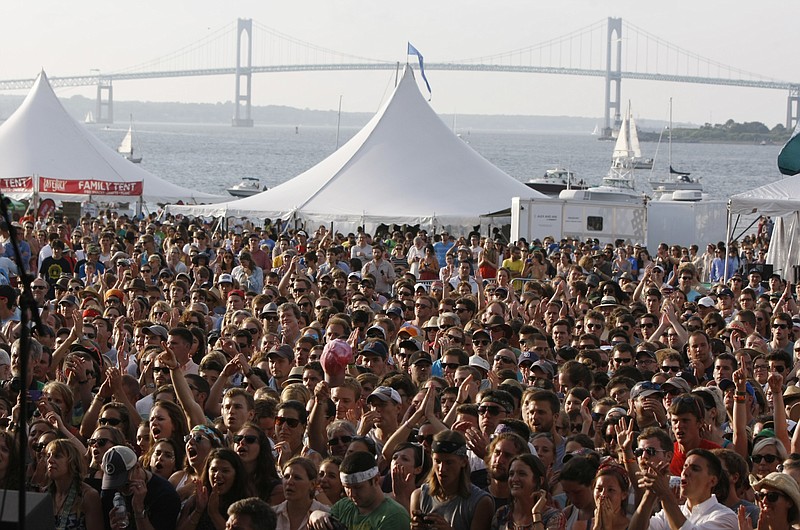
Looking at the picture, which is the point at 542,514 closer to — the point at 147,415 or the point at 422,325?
the point at 147,415

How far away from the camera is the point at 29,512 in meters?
3.39

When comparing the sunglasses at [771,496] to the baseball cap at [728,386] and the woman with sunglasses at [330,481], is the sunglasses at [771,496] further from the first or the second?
the baseball cap at [728,386]

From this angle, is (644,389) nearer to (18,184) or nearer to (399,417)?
(399,417)

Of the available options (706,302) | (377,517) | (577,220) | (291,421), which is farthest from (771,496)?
(577,220)

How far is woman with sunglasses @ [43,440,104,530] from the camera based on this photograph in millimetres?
5395

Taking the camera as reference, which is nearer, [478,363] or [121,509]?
[121,509]

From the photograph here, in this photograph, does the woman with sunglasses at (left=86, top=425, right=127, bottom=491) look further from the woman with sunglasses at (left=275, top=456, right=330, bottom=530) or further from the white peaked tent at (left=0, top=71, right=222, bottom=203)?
the white peaked tent at (left=0, top=71, right=222, bottom=203)

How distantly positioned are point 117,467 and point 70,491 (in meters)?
0.38

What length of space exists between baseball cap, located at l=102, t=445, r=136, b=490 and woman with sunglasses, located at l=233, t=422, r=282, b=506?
18.5 inches

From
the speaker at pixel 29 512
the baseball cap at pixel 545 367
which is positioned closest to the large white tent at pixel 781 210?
the baseball cap at pixel 545 367

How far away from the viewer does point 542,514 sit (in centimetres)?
500

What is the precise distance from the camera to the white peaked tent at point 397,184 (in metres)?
23.9

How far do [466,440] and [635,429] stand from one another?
0.95 m

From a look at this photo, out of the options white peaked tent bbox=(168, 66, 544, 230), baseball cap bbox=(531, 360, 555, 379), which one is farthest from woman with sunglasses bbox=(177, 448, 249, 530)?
white peaked tent bbox=(168, 66, 544, 230)
